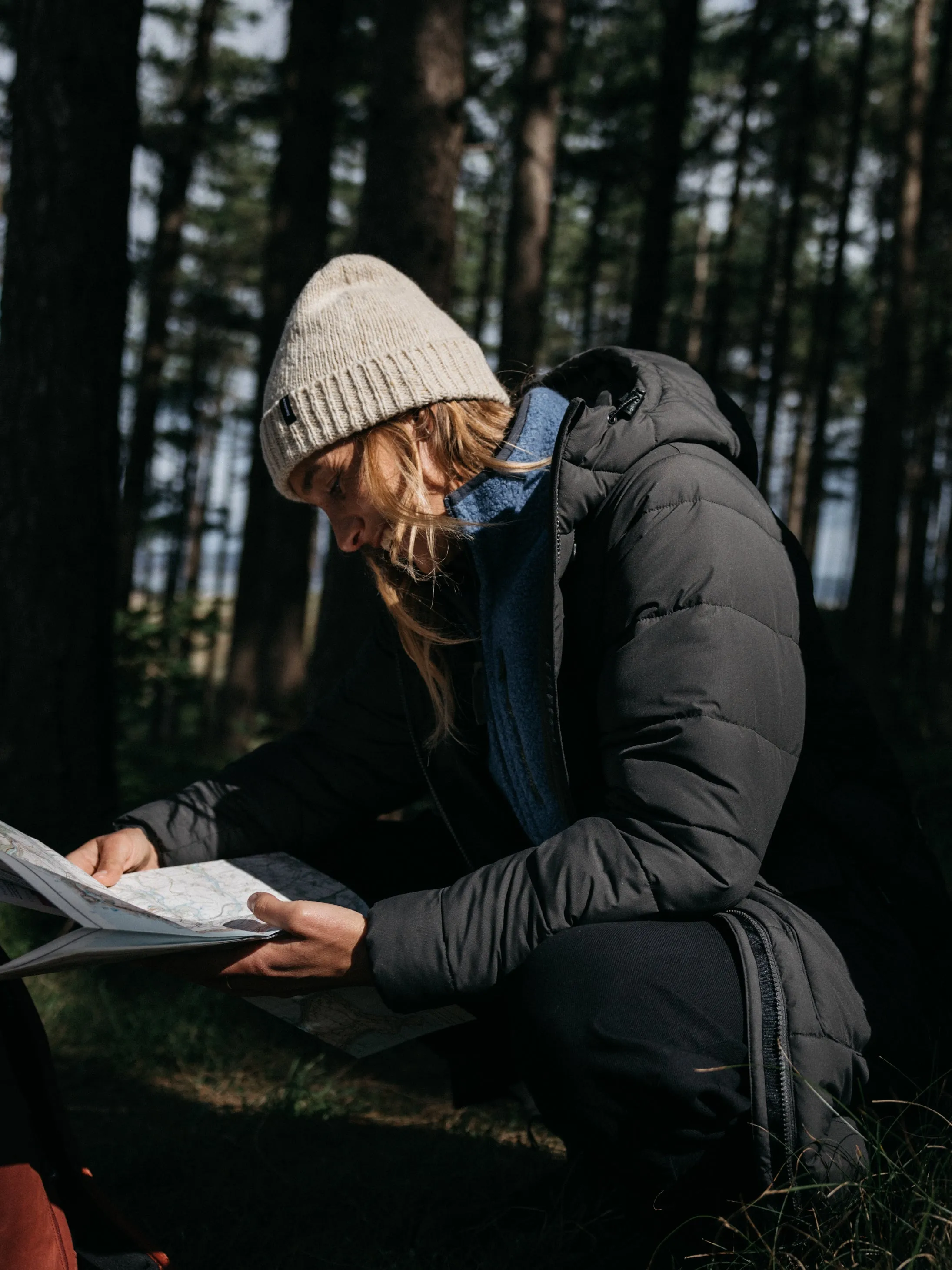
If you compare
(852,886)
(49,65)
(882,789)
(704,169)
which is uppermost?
(704,169)

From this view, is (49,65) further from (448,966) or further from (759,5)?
(759,5)

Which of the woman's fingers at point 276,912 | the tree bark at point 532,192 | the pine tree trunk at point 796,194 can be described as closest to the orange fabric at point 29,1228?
the woman's fingers at point 276,912

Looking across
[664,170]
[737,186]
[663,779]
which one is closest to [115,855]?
[663,779]

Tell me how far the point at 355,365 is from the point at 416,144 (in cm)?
265

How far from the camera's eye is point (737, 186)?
54.0ft

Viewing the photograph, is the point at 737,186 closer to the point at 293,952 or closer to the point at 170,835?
the point at 170,835

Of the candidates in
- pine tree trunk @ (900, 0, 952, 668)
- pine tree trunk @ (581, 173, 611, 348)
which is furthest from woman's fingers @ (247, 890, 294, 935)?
pine tree trunk @ (581, 173, 611, 348)

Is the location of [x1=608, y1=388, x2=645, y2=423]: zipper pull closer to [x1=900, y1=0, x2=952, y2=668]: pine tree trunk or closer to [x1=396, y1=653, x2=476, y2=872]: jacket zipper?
[x1=396, y1=653, x2=476, y2=872]: jacket zipper

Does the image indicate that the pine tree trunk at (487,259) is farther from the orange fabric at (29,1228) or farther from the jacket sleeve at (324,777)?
the orange fabric at (29,1228)

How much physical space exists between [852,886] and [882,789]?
0.21 m

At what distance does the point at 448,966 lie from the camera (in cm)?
185

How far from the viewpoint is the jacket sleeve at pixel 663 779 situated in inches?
71.2

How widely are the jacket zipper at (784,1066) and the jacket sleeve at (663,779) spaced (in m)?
0.14

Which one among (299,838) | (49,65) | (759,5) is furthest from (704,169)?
(299,838)
